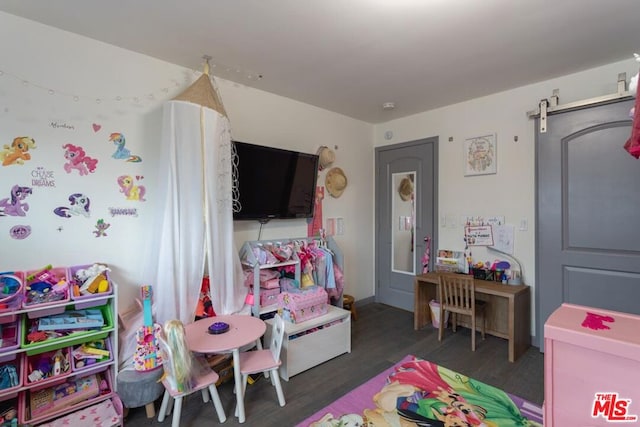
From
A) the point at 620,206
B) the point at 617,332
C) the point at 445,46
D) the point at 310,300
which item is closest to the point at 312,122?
the point at 445,46

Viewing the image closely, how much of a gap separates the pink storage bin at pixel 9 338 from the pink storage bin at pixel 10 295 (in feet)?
0.27

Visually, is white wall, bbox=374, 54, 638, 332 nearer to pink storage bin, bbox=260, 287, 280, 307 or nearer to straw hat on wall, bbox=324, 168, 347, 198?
straw hat on wall, bbox=324, 168, 347, 198

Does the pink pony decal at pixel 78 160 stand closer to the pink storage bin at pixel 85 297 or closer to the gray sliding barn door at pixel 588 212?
the pink storage bin at pixel 85 297

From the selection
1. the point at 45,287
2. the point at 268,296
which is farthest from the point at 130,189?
the point at 268,296

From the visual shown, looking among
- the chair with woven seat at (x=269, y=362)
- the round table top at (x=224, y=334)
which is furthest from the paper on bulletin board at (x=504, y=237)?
the round table top at (x=224, y=334)

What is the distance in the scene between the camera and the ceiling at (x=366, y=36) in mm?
1878

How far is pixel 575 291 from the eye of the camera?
2744 mm

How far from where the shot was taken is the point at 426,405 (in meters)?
2.11

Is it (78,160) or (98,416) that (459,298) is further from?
(78,160)

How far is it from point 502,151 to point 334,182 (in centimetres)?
182

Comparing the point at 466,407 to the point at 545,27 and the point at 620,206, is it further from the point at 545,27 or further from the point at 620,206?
the point at 545,27

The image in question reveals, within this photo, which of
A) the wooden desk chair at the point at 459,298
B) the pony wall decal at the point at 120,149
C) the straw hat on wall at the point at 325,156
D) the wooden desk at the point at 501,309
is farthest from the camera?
the straw hat on wall at the point at 325,156

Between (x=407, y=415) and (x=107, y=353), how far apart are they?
6.42 feet

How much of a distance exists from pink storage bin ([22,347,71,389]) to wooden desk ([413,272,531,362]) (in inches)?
119
